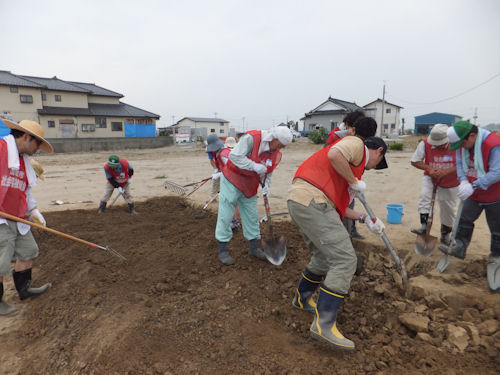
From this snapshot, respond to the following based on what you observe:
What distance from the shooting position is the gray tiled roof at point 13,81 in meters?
22.6

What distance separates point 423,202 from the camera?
427 centimetres

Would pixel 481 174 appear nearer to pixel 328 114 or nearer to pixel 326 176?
pixel 326 176

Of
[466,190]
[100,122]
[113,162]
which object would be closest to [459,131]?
[466,190]

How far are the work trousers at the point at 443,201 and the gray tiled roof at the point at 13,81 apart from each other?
93.6 ft

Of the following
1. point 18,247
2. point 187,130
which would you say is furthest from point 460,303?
point 187,130

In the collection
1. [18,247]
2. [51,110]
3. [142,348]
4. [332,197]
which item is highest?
[51,110]

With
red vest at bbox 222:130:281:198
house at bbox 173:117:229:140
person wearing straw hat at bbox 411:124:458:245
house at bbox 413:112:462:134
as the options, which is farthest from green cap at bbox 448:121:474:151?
house at bbox 173:117:229:140

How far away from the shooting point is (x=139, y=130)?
29750 mm

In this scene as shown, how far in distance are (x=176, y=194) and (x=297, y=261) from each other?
465 centimetres

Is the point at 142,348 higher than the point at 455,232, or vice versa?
the point at 455,232

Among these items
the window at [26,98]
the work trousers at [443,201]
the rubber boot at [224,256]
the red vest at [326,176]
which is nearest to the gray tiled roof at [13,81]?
the window at [26,98]

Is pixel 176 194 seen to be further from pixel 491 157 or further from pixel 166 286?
pixel 491 157

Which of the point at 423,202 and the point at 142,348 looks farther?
the point at 423,202

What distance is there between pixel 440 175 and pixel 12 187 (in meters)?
4.95
